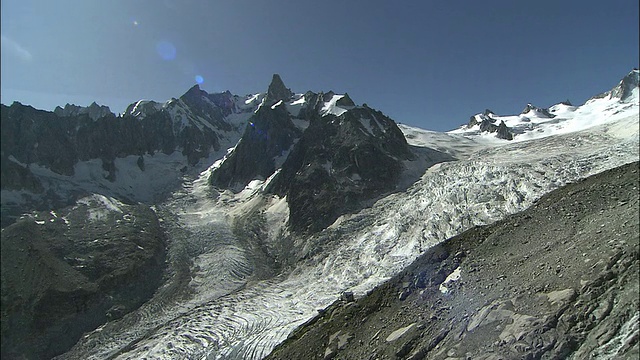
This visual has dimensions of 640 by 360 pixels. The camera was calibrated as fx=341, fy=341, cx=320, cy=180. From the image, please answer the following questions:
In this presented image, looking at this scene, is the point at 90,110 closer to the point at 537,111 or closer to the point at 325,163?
the point at 325,163

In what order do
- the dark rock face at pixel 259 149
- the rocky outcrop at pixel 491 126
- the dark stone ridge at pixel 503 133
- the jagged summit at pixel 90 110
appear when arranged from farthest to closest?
the jagged summit at pixel 90 110, the rocky outcrop at pixel 491 126, the dark stone ridge at pixel 503 133, the dark rock face at pixel 259 149

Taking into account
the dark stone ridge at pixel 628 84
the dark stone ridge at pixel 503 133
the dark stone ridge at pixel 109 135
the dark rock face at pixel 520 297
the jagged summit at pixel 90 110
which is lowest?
the dark rock face at pixel 520 297

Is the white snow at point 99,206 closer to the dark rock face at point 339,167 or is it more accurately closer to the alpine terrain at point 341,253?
the alpine terrain at point 341,253

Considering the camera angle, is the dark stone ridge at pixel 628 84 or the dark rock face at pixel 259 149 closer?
the dark rock face at pixel 259 149

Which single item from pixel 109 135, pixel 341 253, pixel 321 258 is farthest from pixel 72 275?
pixel 109 135

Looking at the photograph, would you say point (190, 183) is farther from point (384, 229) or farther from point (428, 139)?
point (384, 229)

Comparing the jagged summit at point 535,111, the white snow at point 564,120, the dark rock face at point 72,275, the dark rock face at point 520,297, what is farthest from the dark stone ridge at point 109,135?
the jagged summit at point 535,111

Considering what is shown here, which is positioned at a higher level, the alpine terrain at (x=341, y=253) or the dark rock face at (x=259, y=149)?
the dark rock face at (x=259, y=149)

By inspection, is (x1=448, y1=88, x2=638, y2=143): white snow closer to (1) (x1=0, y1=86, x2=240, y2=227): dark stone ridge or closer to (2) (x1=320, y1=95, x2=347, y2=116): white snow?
(2) (x1=320, y1=95, x2=347, y2=116): white snow
